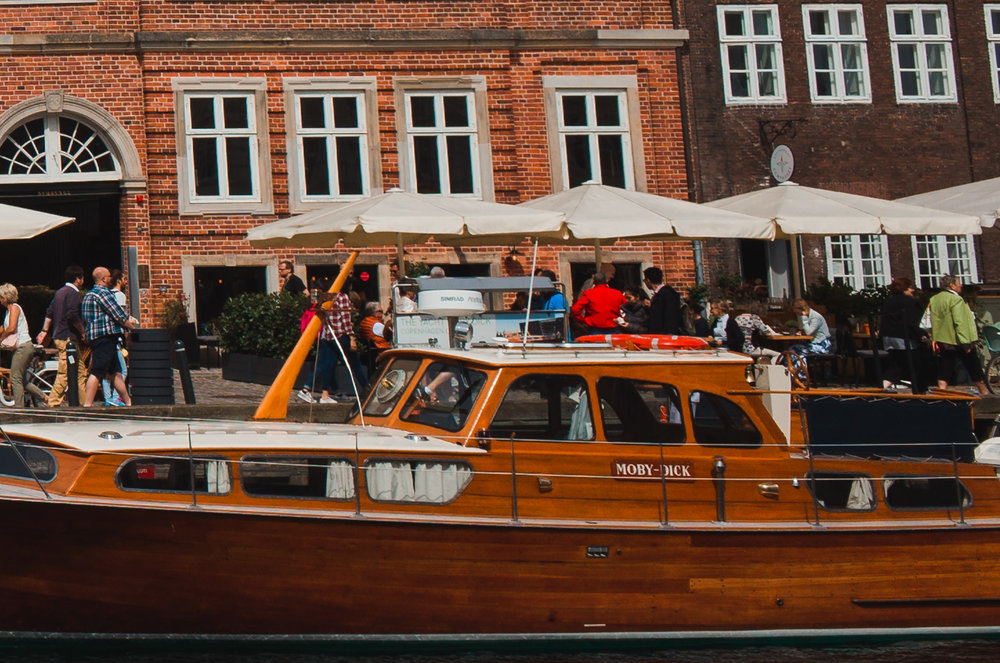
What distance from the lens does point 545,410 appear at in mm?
9047

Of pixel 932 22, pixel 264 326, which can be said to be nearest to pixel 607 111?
pixel 932 22

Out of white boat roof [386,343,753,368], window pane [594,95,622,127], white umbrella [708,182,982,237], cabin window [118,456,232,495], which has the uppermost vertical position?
window pane [594,95,622,127]

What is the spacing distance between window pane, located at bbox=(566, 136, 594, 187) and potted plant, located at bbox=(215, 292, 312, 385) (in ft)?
19.3

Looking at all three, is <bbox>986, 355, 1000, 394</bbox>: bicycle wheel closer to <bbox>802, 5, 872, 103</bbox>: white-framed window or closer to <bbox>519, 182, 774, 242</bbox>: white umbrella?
<bbox>519, 182, 774, 242</bbox>: white umbrella

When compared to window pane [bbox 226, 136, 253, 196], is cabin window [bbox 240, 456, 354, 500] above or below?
below

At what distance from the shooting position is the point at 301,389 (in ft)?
51.1

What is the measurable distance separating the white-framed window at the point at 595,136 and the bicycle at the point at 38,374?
30.4ft

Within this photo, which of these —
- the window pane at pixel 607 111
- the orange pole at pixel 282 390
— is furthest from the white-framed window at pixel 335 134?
the orange pole at pixel 282 390

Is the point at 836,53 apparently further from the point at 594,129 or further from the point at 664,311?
the point at 664,311

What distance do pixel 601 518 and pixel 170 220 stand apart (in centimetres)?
1306

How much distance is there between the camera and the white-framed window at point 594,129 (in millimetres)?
21484

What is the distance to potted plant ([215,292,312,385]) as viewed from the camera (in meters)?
17.0

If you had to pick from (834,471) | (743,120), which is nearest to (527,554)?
(834,471)

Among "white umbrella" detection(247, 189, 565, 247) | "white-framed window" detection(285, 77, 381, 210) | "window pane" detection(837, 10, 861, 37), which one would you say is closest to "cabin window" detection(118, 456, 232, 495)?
"white umbrella" detection(247, 189, 565, 247)
